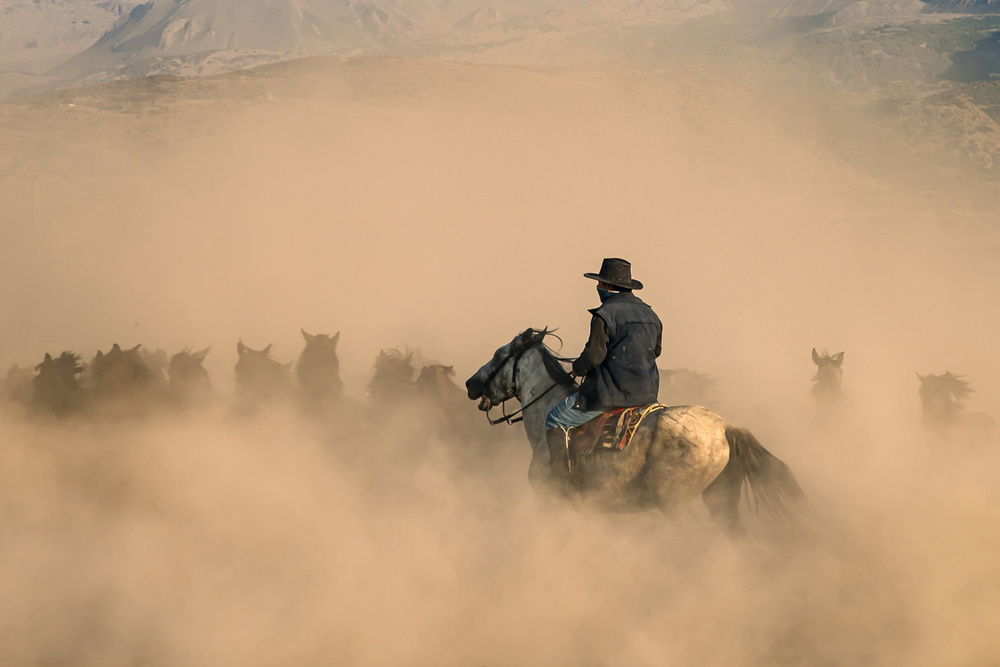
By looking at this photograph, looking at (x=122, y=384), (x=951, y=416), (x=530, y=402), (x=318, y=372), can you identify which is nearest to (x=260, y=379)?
(x=318, y=372)

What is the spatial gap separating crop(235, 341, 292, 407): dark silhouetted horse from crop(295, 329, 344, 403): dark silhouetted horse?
230 millimetres

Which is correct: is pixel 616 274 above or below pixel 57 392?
above

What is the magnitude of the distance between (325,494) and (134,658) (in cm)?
306

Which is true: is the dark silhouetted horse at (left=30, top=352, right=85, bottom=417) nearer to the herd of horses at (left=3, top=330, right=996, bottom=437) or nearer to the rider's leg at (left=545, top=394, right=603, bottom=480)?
the herd of horses at (left=3, top=330, right=996, bottom=437)

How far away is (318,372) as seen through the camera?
37.2ft

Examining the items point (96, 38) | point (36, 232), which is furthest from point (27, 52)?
point (36, 232)

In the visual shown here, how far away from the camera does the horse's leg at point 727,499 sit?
21.4 ft

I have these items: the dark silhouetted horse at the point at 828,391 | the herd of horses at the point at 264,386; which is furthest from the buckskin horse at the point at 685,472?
the dark silhouetted horse at the point at 828,391

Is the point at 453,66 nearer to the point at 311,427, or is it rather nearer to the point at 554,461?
the point at 311,427

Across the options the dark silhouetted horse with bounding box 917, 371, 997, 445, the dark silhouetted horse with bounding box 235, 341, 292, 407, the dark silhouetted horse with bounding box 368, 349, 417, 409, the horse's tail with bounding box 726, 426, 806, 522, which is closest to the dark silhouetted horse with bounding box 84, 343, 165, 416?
the dark silhouetted horse with bounding box 235, 341, 292, 407

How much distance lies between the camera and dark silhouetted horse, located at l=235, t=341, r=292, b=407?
439 inches

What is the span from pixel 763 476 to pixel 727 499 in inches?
13.6

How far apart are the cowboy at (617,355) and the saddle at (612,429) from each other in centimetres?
5

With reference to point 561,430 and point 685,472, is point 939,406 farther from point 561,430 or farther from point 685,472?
point 561,430
